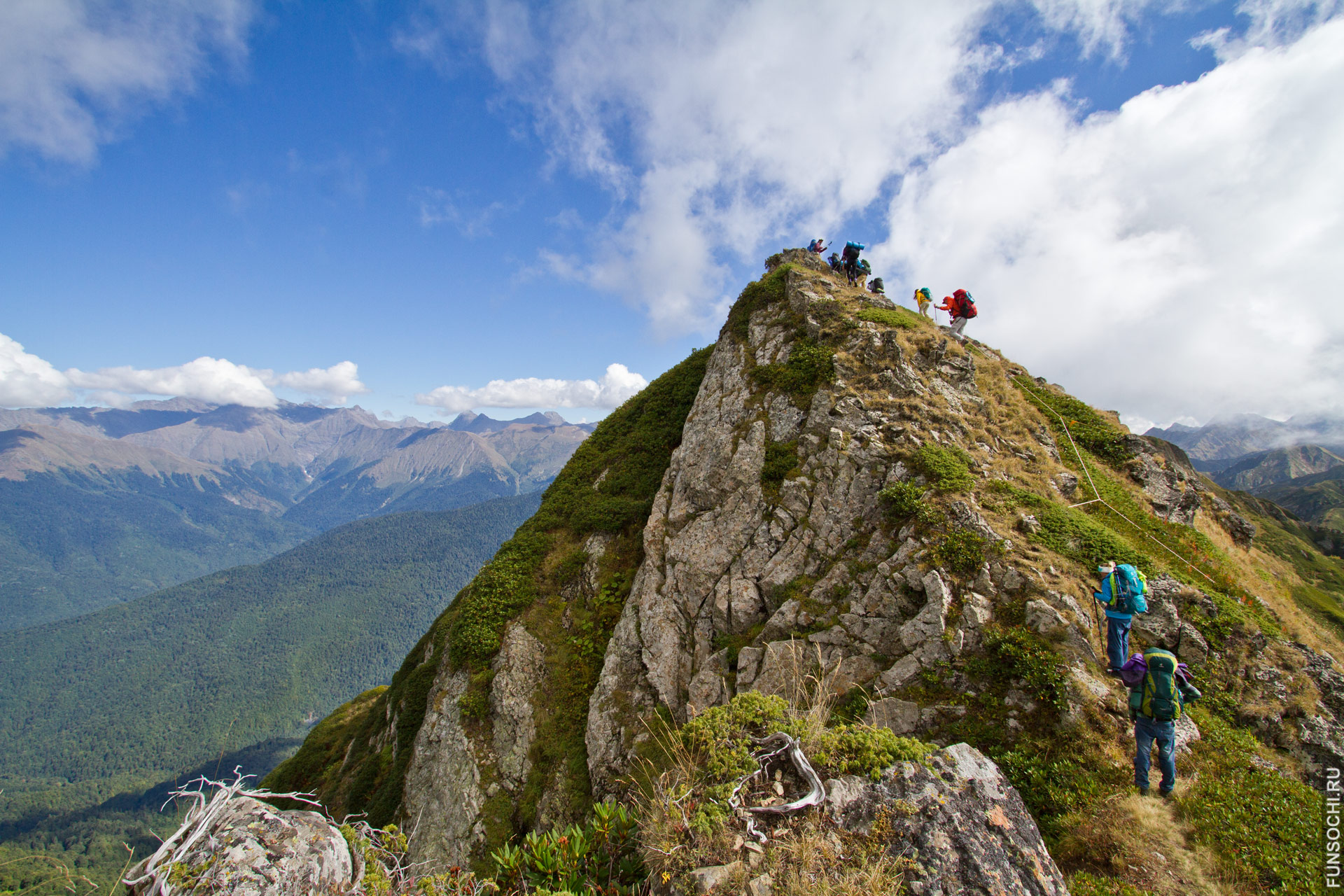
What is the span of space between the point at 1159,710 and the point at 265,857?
1389 centimetres

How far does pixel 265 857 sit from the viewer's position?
6137 mm

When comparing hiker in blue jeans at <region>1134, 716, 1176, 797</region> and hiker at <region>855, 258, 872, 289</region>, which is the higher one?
hiker at <region>855, 258, 872, 289</region>

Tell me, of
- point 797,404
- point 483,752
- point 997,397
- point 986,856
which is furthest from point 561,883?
point 997,397

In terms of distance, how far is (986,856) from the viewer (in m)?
6.50

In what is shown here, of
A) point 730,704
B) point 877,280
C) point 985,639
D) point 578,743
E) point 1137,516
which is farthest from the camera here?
point 877,280

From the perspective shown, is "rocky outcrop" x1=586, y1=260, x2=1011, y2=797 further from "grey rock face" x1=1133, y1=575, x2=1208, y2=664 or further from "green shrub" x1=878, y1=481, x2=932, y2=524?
"grey rock face" x1=1133, y1=575, x2=1208, y2=664

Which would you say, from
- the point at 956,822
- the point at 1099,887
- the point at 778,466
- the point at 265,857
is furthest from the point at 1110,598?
the point at 265,857

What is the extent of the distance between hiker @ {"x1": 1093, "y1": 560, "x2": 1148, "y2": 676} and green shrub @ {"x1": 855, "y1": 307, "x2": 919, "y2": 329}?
40.1 ft

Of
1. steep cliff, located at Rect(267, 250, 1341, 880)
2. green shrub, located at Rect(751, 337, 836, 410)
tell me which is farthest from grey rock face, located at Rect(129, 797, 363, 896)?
green shrub, located at Rect(751, 337, 836, 410)

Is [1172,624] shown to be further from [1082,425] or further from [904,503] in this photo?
[1082,425]

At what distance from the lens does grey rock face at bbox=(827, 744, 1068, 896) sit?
6.35 m

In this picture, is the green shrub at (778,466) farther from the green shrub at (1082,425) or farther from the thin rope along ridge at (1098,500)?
the green shrub at (1082,425)

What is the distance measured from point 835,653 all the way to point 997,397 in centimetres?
1204

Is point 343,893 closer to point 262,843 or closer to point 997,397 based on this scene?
point 262,843
